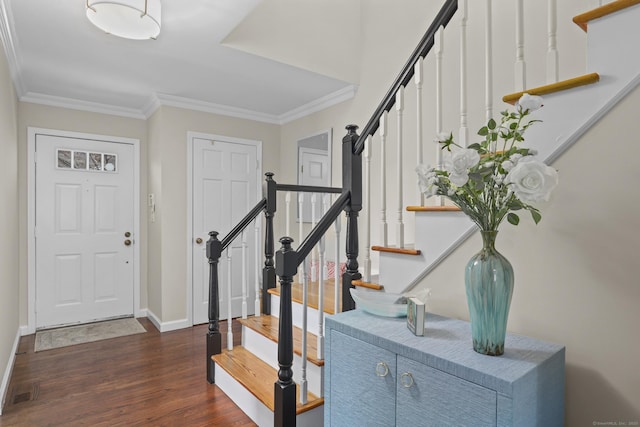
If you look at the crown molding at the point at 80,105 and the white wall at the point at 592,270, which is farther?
the crown molding at the point at 80,105

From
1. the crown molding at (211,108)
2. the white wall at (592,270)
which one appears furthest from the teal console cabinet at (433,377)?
the crown molding at (211,108)

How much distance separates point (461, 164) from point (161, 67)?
289cm

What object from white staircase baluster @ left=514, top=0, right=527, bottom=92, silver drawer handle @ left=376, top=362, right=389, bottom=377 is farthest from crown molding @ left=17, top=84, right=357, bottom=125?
silver drawer handle @ left=376, top=362, right=389, bottom=377

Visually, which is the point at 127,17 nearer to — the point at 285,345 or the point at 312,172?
the point at 285,345

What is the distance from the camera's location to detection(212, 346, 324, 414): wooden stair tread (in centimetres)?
198

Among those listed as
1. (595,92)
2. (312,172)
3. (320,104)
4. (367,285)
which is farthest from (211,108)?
(595,92)

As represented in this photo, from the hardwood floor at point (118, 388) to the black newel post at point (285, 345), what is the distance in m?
0.45

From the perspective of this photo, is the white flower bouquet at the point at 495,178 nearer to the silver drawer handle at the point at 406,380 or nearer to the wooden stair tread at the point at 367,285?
the silver drawer handle at the point at 406,380

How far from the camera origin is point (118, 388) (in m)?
2.59

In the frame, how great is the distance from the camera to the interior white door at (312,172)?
13.2ft

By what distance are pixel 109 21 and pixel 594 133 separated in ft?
7.67

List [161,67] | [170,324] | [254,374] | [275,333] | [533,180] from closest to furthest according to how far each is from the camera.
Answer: [533,180], [254,374], [275,333], [161,67], [170,324]

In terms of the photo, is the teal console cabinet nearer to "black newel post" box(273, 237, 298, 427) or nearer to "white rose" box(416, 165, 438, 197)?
"black newel post" box(273, 237, 298, 427)

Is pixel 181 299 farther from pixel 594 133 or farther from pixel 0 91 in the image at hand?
pixel 594 133
